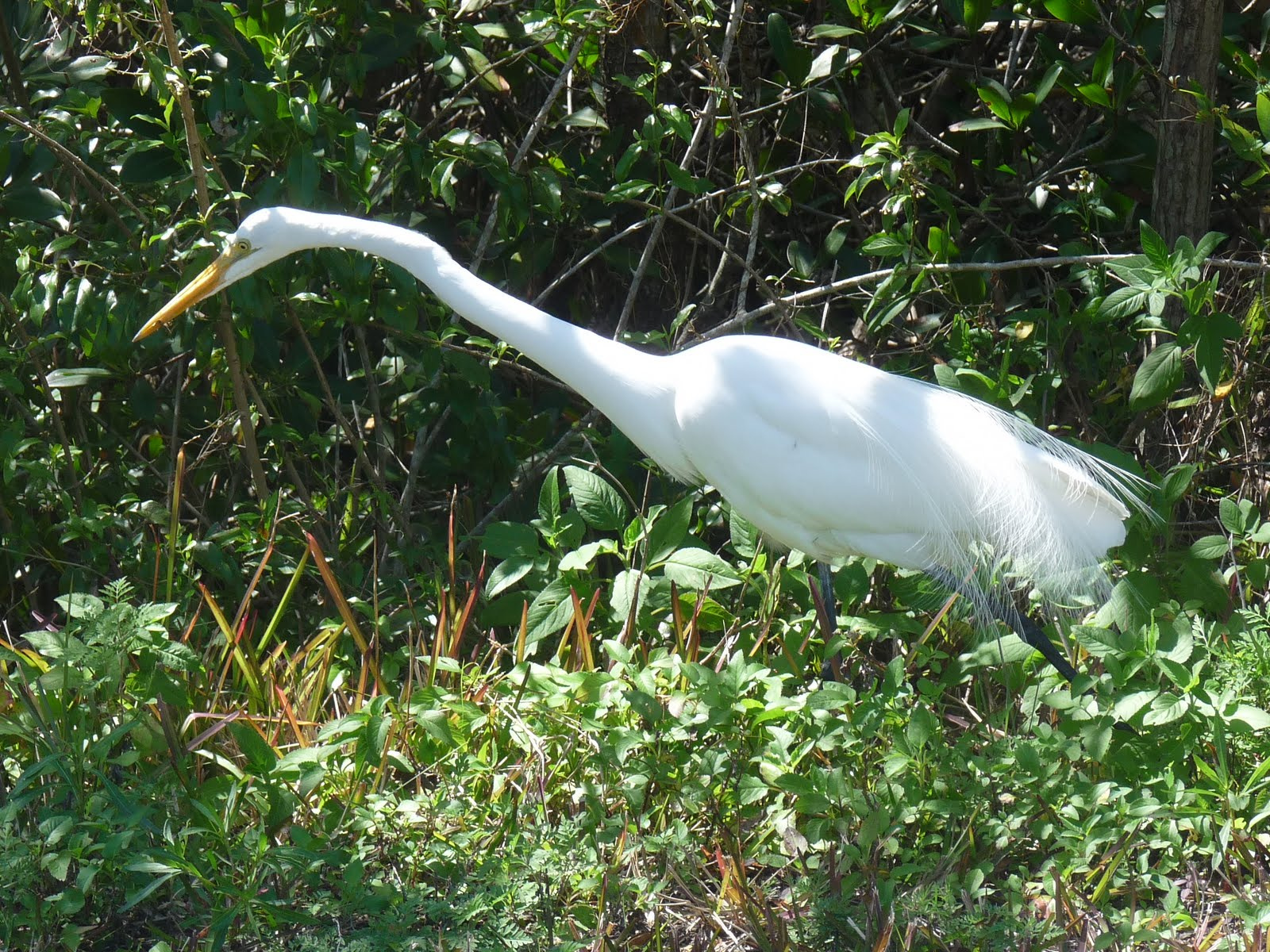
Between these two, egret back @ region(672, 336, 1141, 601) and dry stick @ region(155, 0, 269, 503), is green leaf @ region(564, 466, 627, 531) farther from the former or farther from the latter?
dry stick @ region(155, 0, 269, 503)

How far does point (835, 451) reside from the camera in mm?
2389

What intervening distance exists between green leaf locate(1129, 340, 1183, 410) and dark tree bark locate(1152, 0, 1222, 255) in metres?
0.58

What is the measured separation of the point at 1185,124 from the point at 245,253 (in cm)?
212

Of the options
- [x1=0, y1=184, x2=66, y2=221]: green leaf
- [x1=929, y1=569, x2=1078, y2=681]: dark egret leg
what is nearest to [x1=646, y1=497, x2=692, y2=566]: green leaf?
[x1=929, y1=569, x2=1078, y2=681]: dark egret leg

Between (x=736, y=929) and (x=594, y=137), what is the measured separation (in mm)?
2355

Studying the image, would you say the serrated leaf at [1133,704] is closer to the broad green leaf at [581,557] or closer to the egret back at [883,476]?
the egret back at [883,476]

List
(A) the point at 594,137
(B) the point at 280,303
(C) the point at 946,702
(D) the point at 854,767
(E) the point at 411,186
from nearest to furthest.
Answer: (D) the point at 854,767 < (C) the point at 946,702 < (B) the point at 280,303 < (E) the point at 411,186 < (A) the point at 594,137

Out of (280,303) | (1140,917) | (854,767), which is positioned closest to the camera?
(1140,917)

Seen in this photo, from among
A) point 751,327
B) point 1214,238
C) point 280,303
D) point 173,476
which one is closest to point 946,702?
point 1214,238

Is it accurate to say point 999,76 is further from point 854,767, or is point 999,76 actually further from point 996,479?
point 854,767

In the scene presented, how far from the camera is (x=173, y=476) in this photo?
3338 millimetres

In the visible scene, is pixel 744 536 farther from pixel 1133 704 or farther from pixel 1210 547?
pixel 1133 704

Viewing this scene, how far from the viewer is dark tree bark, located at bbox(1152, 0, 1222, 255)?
2.81 meters

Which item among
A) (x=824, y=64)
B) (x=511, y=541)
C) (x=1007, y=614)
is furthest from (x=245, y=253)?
(x=1007, y=614)
